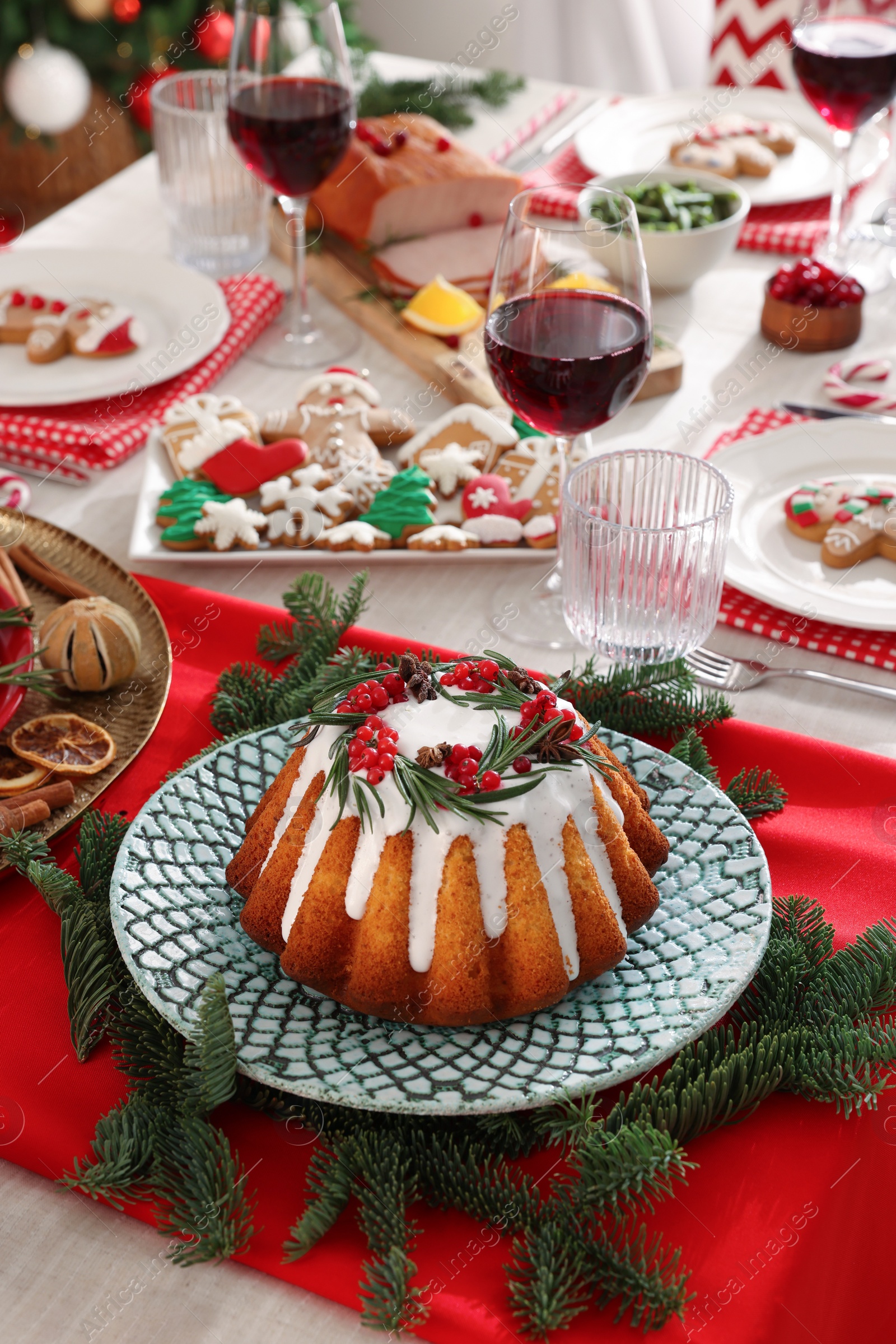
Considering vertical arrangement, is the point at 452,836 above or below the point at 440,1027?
above

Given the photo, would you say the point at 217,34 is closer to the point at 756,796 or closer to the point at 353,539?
the point at 353,539

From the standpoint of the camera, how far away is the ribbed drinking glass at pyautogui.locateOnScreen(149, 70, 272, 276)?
2080mm

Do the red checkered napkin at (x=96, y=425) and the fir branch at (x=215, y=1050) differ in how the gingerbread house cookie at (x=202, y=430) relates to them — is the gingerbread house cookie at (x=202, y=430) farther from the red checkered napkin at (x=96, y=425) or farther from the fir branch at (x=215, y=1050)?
the fir branch at (x=215, y=1050)

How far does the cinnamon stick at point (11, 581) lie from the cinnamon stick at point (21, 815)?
0.27m

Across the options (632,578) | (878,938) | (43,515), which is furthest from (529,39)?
(878,938)

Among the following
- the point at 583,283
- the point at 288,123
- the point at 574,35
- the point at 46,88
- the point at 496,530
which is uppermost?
Answer: the point at 288,123

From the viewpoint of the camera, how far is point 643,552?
47.0 inches

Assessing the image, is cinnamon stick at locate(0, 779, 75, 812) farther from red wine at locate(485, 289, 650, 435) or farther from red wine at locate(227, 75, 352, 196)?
red wine at locate(227, 75, 352, 196)

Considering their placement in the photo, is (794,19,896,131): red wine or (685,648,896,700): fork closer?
(685,648,896,700): fork

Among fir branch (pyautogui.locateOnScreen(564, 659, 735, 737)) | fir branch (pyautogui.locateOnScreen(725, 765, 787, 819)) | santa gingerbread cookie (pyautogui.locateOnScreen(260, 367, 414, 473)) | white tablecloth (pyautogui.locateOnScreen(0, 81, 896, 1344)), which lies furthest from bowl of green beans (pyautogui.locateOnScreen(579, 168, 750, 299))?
fir branch (pyautogui.locateOnScreen(725, 765, 787, 819))

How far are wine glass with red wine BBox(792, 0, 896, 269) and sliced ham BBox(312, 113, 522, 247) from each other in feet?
1.61

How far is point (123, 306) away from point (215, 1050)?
145cm

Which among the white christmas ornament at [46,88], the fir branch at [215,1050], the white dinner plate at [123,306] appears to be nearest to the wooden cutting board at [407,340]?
the white dinner plate at [123,306]

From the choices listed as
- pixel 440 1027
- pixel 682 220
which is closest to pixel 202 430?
pixel 682 220
